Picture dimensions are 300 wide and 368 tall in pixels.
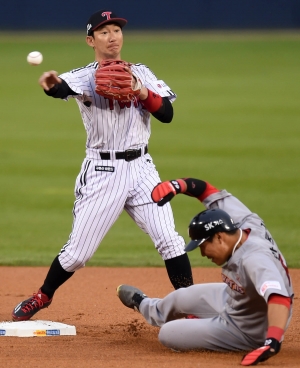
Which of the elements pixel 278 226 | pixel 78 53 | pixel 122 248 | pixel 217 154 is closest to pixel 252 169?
pixel 217 154

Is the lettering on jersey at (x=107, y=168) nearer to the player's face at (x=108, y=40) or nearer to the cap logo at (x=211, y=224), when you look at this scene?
the player's face at (x=108, y=40)

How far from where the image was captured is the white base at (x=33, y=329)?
5.11 m

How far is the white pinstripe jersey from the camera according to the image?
5.15m

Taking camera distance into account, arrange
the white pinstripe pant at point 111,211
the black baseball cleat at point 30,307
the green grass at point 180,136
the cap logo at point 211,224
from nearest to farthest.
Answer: the cap logo at point 211,224 < the white pinstripe pant at point 111,211 < the black baseball cleat at point 30,307 < the green grass at point 180,136

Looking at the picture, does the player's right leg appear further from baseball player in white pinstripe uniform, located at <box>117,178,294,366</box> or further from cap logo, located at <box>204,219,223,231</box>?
cap logo, located at <box>204,219,223,231</box>

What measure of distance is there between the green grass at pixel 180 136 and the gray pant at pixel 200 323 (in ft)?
9.78

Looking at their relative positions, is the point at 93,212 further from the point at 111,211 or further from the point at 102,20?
the point at 102,20

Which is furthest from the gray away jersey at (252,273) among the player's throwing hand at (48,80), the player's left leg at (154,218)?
the player's throwing hand at (48,80)

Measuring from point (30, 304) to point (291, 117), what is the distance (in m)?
12.4

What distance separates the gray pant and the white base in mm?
641

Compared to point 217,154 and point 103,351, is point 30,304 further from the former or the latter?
point 217,154

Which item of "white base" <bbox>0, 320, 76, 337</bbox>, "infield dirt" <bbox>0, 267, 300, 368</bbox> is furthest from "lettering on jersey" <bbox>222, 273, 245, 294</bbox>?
"white base" <bbox>0, 320, 76, 337</bbox>

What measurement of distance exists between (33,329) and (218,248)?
4.98 feet

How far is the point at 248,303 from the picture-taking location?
438cm
